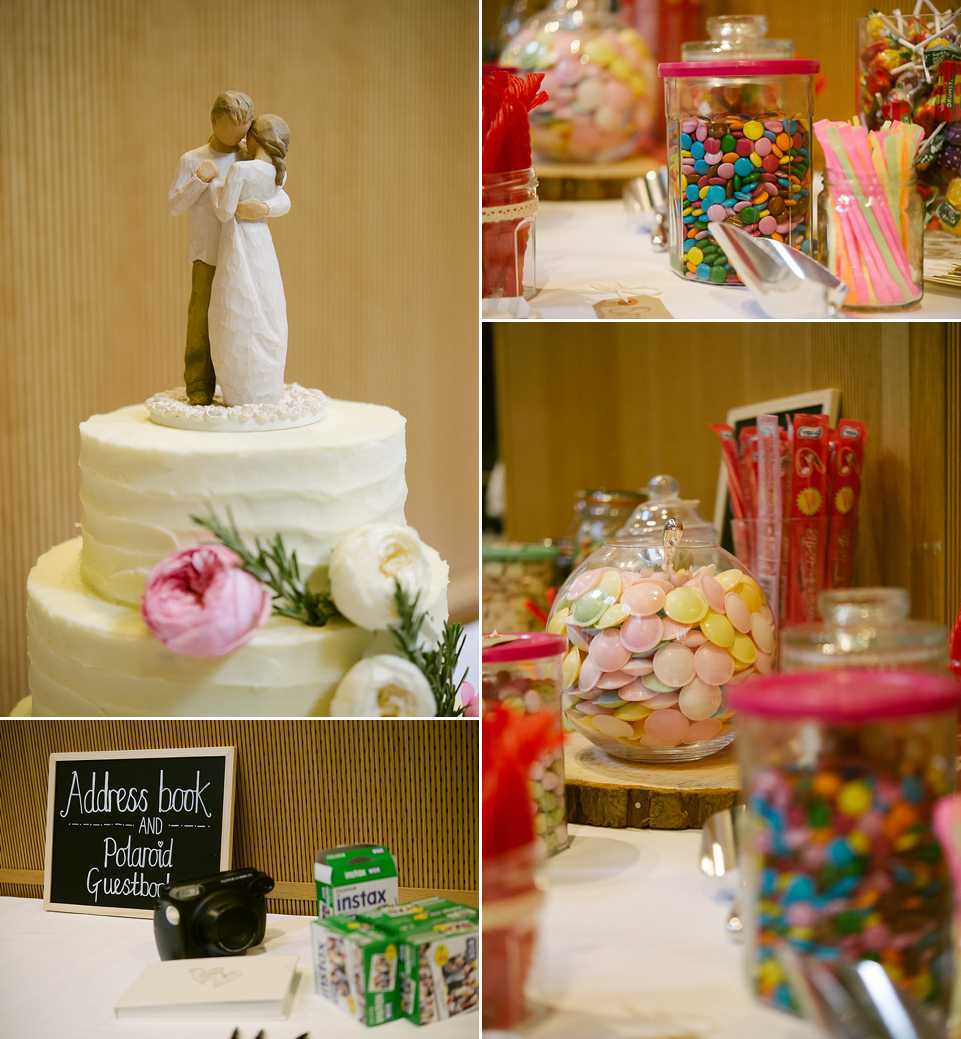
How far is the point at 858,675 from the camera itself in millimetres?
486

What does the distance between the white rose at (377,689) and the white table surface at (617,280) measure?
27 centimetres

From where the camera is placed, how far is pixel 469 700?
783mm

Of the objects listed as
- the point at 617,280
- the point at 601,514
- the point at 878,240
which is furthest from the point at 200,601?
the point at 601,514

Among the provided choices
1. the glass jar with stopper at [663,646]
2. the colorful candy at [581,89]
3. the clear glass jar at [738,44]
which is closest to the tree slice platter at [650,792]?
the glass jar with stopper at [663,646]

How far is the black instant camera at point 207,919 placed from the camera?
0.93 meters

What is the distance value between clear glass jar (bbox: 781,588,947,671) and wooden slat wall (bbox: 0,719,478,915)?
20.3 inches

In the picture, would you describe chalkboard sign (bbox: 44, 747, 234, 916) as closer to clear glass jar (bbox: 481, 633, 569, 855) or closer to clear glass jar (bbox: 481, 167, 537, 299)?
clear glass jar (bbox: 481, 633, 569, 855)

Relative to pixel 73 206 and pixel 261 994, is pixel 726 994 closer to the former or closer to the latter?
pixel 261 994

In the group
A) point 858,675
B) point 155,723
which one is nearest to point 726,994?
point 858,675

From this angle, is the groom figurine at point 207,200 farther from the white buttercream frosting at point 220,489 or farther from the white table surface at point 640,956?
the white table surface at point 640,956

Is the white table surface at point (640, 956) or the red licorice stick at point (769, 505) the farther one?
the red licorice stick at point (769, 505)

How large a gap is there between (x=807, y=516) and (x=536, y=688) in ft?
1.09

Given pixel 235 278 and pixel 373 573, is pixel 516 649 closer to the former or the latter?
pixel 373 573

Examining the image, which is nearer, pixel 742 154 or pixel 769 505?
pixel 742 154
